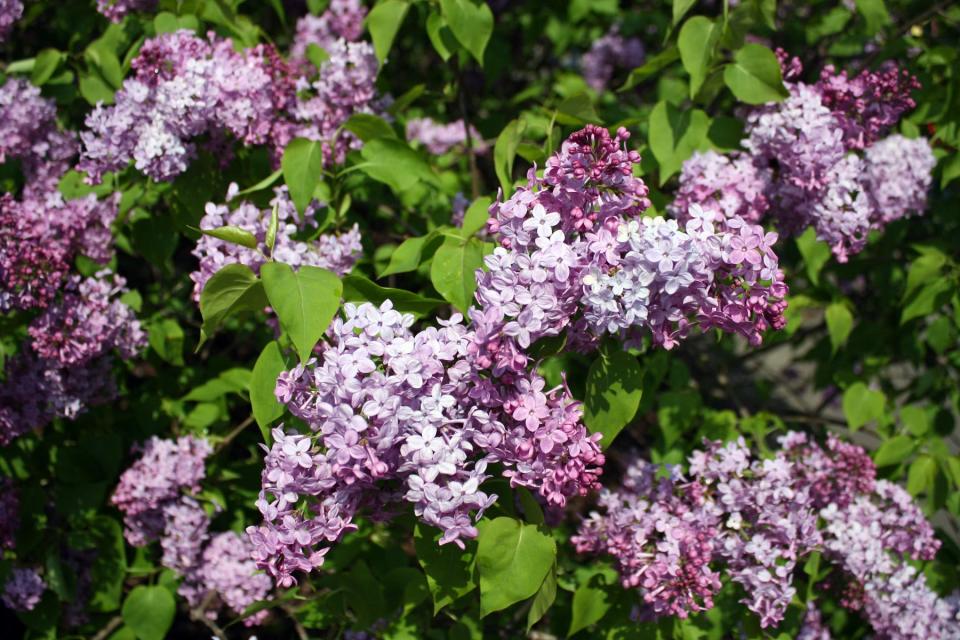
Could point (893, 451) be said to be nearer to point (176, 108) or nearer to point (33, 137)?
point (176, 108)

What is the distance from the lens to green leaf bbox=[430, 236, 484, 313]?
6.78 ft

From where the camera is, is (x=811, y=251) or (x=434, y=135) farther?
(x=434, y=135)

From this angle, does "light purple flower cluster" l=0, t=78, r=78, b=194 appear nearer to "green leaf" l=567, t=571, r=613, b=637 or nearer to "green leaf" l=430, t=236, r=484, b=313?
"green leaf" l=430, t=236, r=484, b=313

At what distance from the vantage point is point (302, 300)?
5.89ft

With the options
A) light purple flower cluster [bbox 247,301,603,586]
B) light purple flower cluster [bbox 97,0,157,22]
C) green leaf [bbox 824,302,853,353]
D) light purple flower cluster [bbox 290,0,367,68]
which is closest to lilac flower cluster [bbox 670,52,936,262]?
green leaf [bbox 824,302,853,353]

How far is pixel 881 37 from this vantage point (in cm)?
397

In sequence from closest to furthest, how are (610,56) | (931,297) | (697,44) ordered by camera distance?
(697,44) < (931,297) < (610,56)

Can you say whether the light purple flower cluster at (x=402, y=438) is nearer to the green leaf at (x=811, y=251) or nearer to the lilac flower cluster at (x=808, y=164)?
the lilac flower cluster at (x=808, y=164)

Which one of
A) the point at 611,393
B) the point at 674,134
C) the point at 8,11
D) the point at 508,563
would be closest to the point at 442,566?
the point at 508,563

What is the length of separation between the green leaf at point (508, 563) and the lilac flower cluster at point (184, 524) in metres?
1.24

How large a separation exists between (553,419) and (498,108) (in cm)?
305

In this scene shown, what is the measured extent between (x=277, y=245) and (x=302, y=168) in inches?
8.9

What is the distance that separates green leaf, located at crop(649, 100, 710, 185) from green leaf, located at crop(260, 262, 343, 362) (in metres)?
1.23

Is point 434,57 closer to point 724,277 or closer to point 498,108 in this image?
point 498,108
